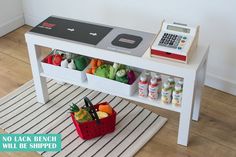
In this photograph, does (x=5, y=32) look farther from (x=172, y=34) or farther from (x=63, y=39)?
(x=172, y=34)

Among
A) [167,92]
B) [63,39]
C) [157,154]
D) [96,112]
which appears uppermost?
[63,39]

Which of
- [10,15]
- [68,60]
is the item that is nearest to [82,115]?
[68,60]

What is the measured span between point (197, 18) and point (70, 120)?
0.87 metres

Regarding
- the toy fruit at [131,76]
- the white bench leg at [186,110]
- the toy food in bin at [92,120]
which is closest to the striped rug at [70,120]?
the toy food in bin at [92,120]

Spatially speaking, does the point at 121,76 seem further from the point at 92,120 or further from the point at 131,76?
the point at 92,120

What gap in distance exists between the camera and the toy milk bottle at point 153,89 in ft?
5.59

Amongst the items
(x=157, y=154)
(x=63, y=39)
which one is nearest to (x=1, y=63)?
(x=63, y=39)

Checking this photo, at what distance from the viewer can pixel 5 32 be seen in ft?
9.16

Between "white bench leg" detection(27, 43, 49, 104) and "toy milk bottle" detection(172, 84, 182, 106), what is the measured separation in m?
0.73

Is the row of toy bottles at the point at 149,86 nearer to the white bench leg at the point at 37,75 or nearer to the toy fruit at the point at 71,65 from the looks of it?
the toy fruit at the point at 71,65

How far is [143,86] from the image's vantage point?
173 cm

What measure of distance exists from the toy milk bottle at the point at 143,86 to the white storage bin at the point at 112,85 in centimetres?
4

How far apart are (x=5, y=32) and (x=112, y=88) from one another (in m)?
1.33

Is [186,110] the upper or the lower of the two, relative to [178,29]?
Answer: lower
